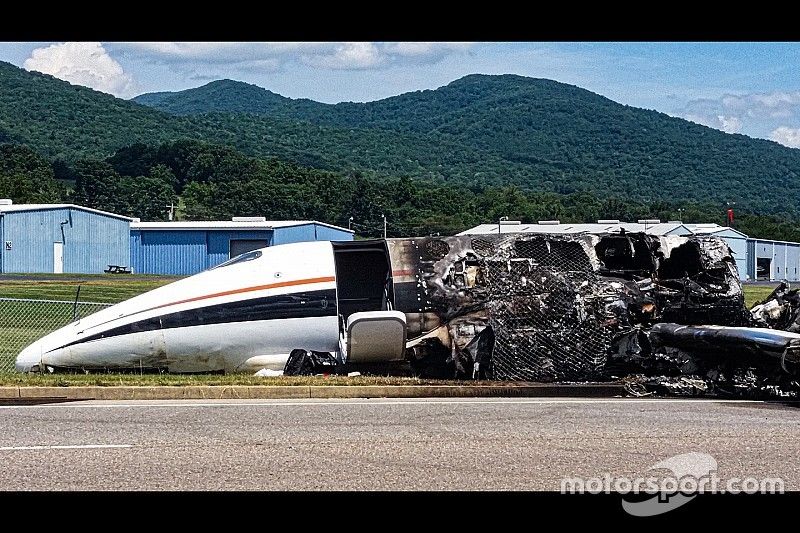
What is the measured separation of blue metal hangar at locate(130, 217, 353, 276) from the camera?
6919 centimetres

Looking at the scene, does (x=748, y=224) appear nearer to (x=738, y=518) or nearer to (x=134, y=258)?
(x=134, y=258)

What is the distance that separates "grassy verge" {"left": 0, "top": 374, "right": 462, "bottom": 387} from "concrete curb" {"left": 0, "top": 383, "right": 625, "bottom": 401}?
25 centimetres

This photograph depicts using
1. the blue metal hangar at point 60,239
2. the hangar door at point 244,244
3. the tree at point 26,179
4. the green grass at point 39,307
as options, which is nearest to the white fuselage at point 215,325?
the green grass at point 39,307

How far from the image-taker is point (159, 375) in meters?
18.4

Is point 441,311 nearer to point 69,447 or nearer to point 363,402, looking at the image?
point 363,402

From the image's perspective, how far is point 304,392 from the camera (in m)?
17.1

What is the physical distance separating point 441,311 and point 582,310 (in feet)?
7.82

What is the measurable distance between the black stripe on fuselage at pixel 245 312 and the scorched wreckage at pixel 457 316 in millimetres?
20

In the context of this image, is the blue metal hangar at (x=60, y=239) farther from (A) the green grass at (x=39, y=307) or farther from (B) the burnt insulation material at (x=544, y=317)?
(B) the burnt insulation material at (x=544, y=317)

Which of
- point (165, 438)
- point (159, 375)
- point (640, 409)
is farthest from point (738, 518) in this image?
point (159, 375)

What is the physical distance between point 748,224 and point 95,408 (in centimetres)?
11278

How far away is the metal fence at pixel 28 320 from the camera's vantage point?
87.4ft

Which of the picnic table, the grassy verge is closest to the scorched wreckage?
the grassy verge
